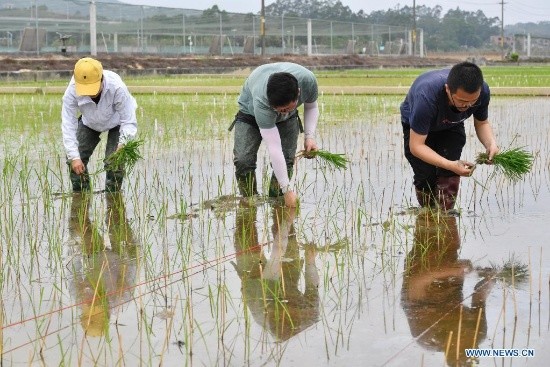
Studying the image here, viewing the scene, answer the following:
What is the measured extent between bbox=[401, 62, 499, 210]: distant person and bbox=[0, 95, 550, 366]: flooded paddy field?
0.70ft

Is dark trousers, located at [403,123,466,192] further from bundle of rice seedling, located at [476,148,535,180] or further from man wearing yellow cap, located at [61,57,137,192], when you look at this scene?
man wearing yellow cap, located at [61,57,137,192]

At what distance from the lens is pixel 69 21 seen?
33.8 metres

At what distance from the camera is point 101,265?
14.7 feet

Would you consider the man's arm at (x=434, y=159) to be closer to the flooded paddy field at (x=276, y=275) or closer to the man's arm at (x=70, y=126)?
the flooded paddy field at (x=276, y=275)

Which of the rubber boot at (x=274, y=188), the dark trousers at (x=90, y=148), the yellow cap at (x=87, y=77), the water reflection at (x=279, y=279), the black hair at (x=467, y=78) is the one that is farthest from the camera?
the dark trousers at (x=90, y=148)

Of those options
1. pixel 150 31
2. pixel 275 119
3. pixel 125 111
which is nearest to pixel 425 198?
pixel 275 119

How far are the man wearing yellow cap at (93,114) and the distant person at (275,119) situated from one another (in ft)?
2.76

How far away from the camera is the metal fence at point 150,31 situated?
3247 centimetres

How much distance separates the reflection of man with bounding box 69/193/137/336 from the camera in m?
3.63

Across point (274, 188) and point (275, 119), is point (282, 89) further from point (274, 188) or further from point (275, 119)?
point (274, 188)

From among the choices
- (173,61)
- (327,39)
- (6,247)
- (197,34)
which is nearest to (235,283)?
(6,247)

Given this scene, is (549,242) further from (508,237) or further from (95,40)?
(95,40)

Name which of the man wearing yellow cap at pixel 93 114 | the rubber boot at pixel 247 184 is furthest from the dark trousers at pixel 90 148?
the rubber boot at pixel 247 184

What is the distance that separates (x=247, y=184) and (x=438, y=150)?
55.4 inches
